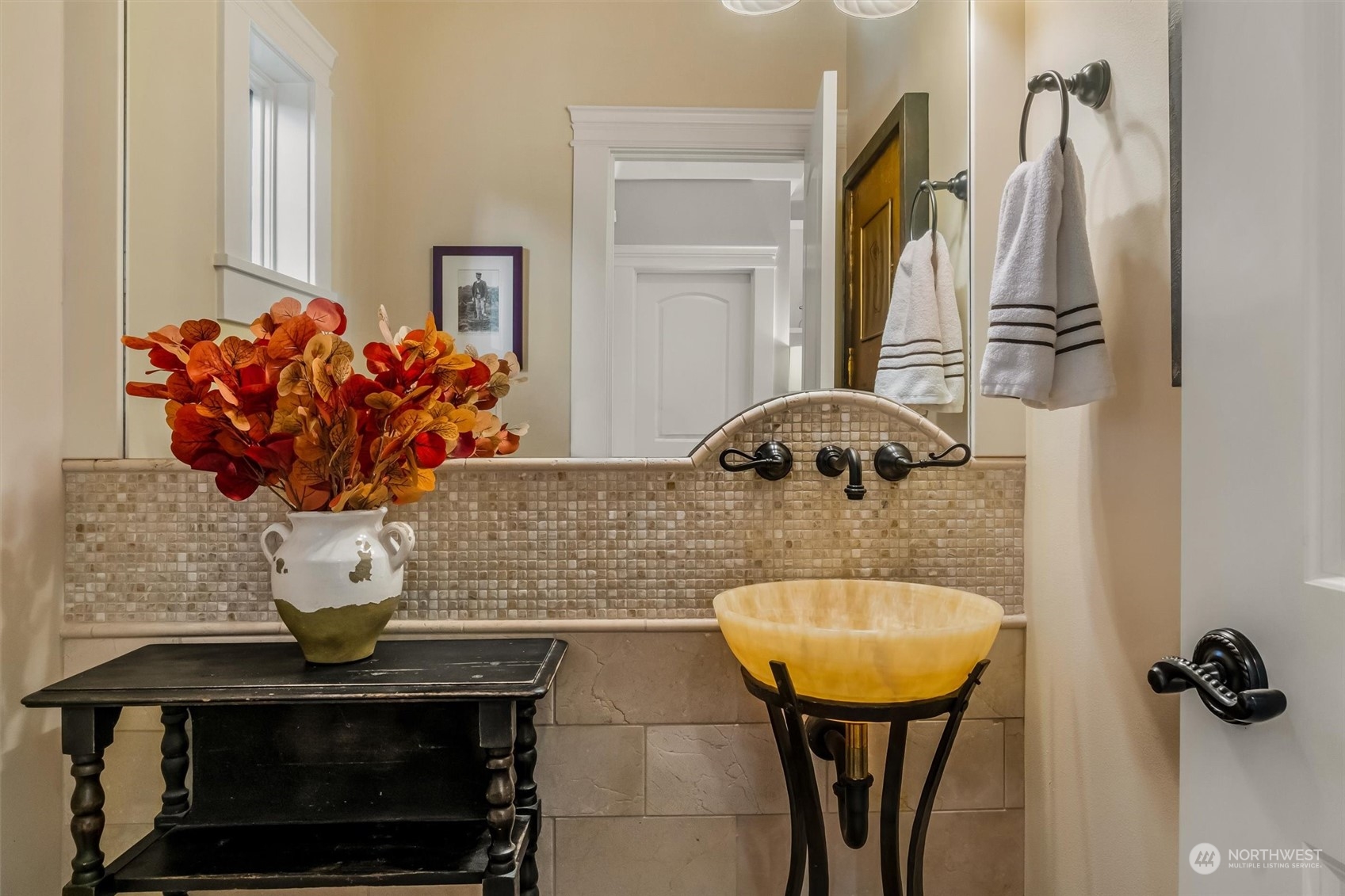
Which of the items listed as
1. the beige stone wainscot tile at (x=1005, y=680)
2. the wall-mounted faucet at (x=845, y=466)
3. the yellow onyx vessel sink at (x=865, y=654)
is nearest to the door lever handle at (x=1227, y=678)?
the yellow onyx vessel sink at (x=865, y=654)

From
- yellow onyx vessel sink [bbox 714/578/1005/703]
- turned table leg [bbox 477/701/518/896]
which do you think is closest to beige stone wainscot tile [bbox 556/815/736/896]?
turned table leg [bbox 477/701/518/896]

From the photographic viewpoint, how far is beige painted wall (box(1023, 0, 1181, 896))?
0.88 meters

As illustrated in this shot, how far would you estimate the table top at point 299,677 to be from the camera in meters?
0.92

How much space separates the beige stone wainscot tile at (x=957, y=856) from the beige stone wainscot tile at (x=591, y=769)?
35 cm

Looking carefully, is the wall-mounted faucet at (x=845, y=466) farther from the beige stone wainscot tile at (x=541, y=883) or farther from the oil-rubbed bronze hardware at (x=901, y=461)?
the beige stone wainscot tile at (x=541, y=883)

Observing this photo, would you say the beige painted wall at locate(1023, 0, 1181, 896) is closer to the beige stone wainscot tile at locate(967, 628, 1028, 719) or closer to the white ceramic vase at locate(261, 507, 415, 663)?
the beige stone wainscot tile at locate(967, 628, 1028, 719)

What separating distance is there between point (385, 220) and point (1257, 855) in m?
1.35

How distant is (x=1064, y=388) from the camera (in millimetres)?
932

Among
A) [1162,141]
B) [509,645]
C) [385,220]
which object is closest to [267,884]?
[509,645]

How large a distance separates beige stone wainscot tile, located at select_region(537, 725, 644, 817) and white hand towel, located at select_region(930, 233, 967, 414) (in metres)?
0.79

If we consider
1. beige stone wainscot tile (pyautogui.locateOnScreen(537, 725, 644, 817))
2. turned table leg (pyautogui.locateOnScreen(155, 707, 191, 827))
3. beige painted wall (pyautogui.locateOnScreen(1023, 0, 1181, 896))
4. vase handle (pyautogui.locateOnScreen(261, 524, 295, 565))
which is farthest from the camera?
beige stone wainscot tile (pyautogui.locateOnScreen(537, 725, 644, 817))

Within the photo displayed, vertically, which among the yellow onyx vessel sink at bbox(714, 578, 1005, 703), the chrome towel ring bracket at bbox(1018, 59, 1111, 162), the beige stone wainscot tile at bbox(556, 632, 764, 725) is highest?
the chrome towel ring bracket at bbox(1018, 59, 1111, 162)

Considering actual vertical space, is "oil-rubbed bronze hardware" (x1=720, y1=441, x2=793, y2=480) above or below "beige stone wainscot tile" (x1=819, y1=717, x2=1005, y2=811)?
above

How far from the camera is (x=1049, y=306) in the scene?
924 mm
